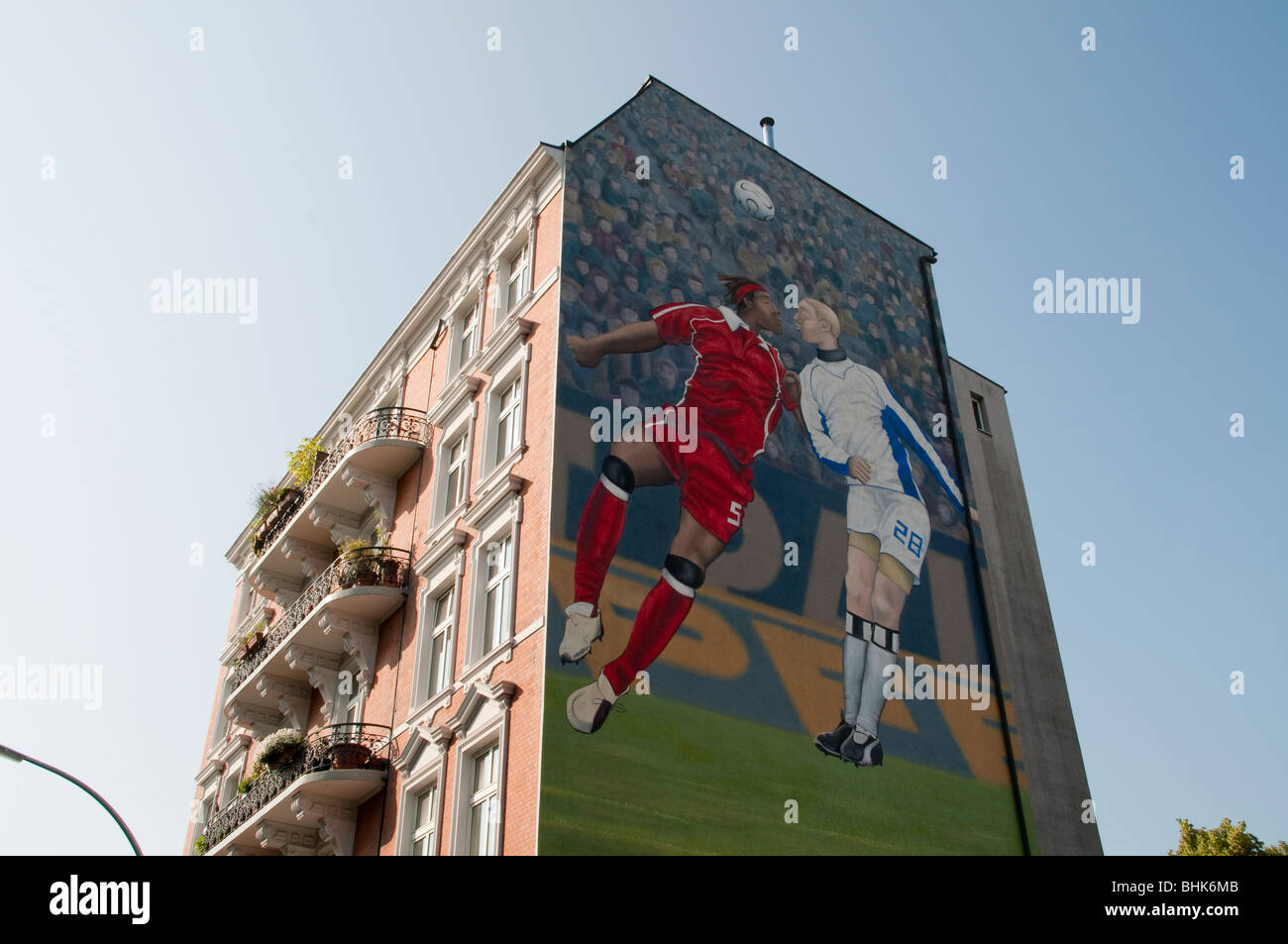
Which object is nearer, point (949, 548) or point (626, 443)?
point (626, 443)

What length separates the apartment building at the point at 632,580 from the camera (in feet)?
66.5

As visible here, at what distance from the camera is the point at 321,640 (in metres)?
27.3

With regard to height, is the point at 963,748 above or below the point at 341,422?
below

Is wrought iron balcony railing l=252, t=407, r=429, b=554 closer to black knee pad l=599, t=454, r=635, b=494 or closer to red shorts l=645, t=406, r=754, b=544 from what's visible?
black knee pad l=599, t=454, r=635, b=494

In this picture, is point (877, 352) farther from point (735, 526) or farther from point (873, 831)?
point (873, 831)

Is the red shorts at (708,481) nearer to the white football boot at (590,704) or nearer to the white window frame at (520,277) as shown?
the white football boot at (590,704)

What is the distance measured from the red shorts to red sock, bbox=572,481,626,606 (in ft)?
5.42

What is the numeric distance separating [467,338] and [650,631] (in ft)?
35.1

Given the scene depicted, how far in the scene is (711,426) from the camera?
79.6 ft

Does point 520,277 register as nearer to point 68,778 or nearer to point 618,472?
point 618,472

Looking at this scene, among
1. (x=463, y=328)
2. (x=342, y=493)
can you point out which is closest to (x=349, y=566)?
(x=342, y=493)
